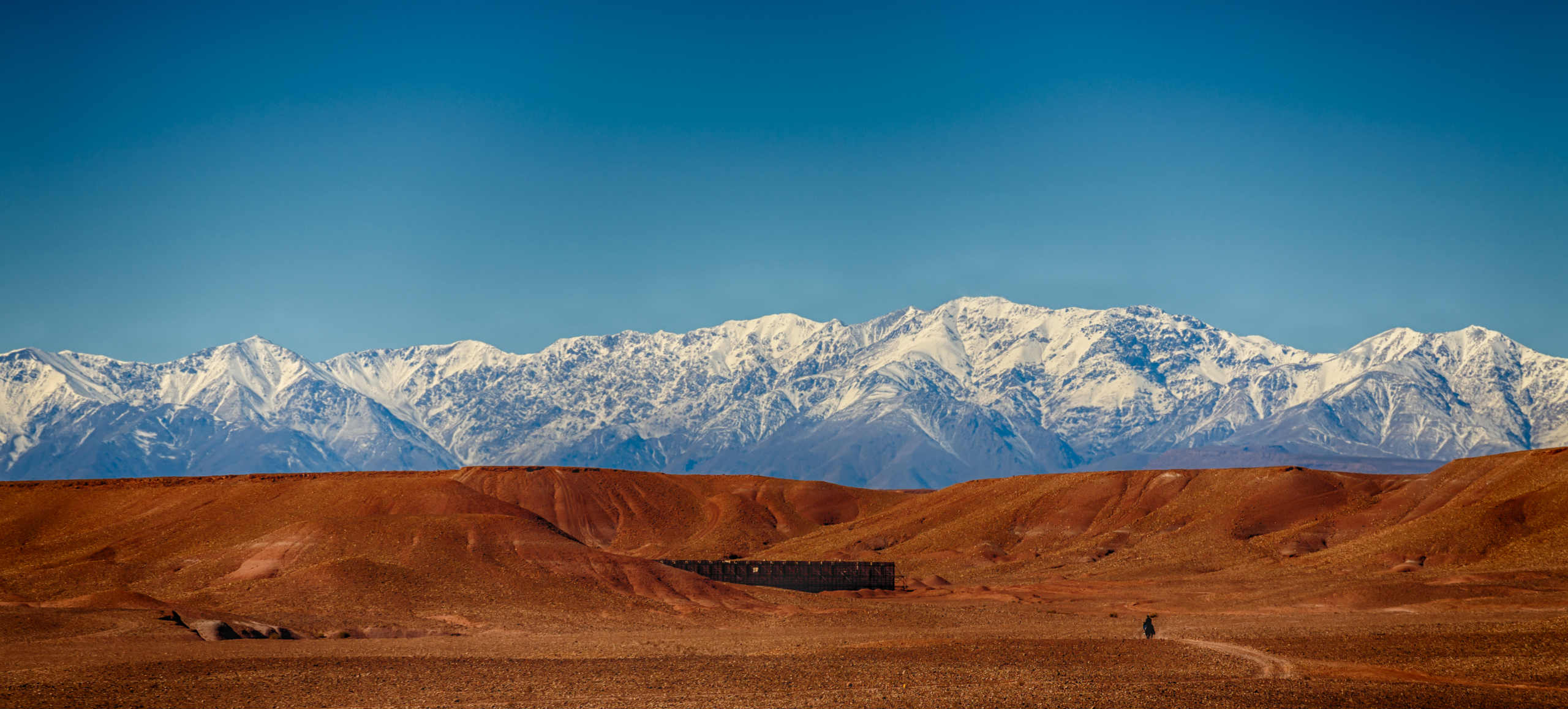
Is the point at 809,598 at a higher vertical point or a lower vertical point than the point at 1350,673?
higher

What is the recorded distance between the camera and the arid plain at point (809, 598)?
3962 centimetres

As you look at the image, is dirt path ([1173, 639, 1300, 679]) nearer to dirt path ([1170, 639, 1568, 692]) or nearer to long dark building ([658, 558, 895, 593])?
dirt path ([1170, 639, 1568, 692])

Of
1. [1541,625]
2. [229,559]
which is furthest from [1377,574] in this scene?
[229,559]

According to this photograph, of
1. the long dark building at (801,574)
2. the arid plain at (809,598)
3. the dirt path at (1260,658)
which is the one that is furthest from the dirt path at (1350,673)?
the long dark building at (801,574)

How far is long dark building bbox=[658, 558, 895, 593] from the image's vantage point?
88.6 m

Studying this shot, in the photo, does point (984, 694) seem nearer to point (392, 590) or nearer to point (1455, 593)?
point (392, 590)

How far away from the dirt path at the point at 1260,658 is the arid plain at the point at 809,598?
25cm

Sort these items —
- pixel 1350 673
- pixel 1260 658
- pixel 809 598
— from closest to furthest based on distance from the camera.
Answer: pixel 1350 673, pixel 1260 658, pixel 809 598

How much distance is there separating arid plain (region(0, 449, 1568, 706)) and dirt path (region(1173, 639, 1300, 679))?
25cm

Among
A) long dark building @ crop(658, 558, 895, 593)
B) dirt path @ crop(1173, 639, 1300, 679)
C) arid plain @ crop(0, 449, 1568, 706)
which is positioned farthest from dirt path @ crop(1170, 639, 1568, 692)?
long dark building @ crop(658, 558, 895, 593)

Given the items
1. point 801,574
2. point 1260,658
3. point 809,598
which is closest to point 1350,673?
point 1260,658

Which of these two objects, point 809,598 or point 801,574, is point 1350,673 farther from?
point 801,574

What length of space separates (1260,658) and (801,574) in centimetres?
4412

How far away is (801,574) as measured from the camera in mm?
88875
